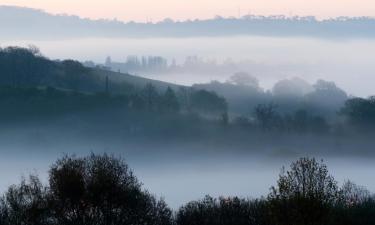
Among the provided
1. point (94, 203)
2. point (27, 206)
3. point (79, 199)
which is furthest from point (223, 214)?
point (27, 206)

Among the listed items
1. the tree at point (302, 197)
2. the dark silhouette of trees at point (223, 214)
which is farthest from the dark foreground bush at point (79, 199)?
the tree at point (302, 197)

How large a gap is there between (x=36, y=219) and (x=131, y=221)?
9220mm

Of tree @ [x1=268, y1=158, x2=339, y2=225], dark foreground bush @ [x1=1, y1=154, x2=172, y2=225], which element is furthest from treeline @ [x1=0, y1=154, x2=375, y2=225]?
tree @ [x1=268, y1=158, x2=339, y2=225]

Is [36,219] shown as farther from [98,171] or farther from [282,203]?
[282,203]

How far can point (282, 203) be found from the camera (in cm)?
4803

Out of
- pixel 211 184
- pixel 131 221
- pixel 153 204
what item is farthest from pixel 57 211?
pixel 211 184

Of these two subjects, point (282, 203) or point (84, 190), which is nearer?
point (282, 203)

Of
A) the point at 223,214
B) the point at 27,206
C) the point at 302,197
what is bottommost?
the point at 223,214

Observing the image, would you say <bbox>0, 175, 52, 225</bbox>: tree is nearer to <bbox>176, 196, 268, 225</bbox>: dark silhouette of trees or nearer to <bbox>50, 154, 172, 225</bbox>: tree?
<bbox>50, 154, 172, 225</bbox>: tree

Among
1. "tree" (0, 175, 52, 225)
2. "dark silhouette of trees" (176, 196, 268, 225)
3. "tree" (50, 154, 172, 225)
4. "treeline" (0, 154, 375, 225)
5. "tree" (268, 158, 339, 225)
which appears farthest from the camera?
"dark silhouette of trees" (176, 196, 268, 225)

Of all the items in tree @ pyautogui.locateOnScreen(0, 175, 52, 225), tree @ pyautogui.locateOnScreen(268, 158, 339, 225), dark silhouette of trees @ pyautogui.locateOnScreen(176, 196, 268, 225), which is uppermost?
tree @ pyautogui.locateOnScreen(268, 158, 339, 225)

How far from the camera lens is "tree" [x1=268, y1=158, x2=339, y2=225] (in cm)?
4706

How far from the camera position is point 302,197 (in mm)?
47062

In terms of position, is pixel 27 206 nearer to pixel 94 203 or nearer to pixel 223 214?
pixel 94 203
